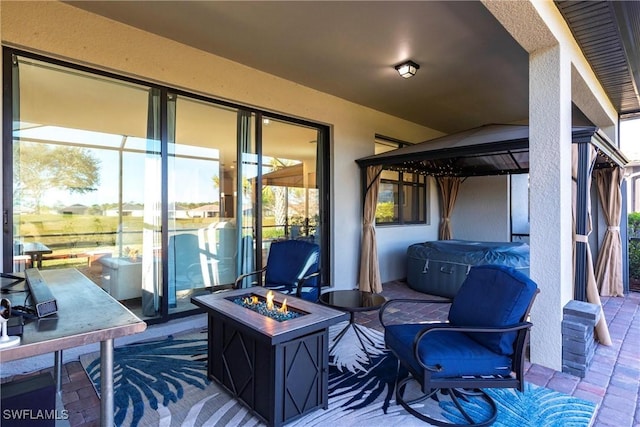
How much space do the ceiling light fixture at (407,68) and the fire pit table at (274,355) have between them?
9.95 ft

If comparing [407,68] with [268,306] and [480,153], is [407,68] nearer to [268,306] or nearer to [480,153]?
[480,153]

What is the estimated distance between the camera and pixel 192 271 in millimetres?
3943

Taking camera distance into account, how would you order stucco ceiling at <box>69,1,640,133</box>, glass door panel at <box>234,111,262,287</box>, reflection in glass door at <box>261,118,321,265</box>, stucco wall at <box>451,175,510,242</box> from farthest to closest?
stucco wall at <box>451,175,510,242</box> < reflection in glass door at <box>261,118,321,265</box> < glass door panel at <box>234,111,262,287</box> < stucco ceiling at <box>69,1,640,133</box>

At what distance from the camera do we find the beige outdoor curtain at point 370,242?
207 inches

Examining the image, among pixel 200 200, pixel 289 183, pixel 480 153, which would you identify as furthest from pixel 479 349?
pixel 289 183

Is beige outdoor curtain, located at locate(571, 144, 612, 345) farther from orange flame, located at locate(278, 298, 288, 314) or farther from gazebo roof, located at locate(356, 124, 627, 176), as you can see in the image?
orange flame, located at locate(278, 298, 288, 314)

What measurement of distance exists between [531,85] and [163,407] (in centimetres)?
397

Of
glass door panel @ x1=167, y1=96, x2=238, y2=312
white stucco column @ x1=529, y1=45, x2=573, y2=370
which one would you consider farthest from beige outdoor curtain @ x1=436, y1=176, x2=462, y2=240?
glass door panel @ x1=167, y1=96, x2=238, y2=312

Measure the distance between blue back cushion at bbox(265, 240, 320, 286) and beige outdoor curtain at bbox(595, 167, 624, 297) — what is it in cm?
479

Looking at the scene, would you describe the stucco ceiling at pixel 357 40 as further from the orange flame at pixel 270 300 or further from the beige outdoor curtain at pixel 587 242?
the orange flame at pixel 270 300

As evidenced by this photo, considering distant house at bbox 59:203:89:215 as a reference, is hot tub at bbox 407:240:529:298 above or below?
below

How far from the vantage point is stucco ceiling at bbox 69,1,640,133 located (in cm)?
288

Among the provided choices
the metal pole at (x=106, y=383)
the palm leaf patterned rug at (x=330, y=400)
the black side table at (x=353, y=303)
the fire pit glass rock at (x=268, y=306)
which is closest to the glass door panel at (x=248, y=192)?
the black side table at (x=353, y=303)

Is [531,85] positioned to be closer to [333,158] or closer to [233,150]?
[333,158]
